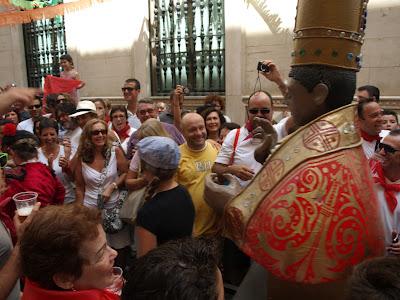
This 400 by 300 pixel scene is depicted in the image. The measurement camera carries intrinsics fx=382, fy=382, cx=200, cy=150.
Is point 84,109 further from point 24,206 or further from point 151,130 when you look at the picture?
point 24,206

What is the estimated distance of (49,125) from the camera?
3674 millimetres

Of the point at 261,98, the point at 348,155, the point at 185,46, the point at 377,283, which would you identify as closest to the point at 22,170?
the point at 261,98

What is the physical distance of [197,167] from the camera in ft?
9.87

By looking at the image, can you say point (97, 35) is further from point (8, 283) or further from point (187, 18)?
point (8, 283)

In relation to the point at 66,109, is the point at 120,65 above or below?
above

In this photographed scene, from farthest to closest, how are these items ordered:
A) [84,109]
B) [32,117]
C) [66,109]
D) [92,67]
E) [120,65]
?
[92,67] < [120,65] < [32,117] < [66,109] < [84,109]

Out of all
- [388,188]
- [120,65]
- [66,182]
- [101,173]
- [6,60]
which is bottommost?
[66,182]

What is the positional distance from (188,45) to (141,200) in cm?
601

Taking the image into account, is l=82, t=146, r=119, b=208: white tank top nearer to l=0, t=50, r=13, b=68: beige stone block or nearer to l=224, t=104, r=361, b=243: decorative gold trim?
l=224, t=104, r=361, b=243: decorative gold trim

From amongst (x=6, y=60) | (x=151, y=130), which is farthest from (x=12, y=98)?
(x=6, y=60)

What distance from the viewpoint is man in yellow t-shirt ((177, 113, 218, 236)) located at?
287cm

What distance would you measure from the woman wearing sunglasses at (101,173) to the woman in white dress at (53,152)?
0.68 feet

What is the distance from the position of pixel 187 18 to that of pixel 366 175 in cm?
737

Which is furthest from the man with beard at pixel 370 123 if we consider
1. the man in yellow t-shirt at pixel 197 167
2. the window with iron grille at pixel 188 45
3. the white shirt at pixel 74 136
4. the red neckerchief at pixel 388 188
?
the window with iron grille at pixel 188 45
